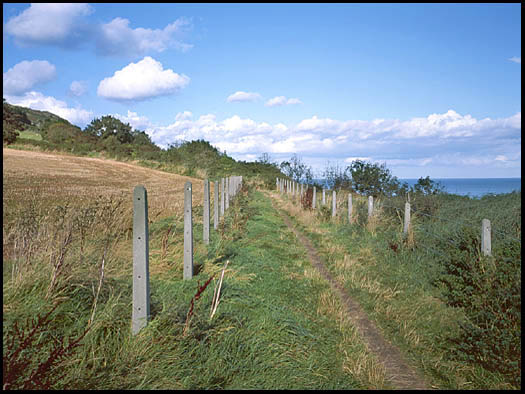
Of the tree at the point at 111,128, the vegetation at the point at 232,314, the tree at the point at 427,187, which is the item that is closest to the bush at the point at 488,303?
the vegetation at the point at 232,314

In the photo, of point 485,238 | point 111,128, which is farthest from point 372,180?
point 111,128

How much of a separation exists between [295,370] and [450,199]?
40.6 ft

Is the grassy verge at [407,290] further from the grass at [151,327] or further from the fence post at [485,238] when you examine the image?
the fence post at [485,238]

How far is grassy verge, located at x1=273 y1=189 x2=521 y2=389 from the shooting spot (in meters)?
3.68

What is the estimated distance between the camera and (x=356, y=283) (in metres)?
6.33

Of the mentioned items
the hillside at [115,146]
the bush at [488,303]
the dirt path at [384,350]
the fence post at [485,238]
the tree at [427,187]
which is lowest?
the dirt path at [384,350]

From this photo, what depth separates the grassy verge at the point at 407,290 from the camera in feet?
12.1

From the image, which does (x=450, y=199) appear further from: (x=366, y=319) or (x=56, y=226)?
(x=56, y=226)

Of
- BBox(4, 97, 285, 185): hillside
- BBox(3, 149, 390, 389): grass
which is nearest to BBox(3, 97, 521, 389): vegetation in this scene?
BBox(3, 149, 390, 389): grass

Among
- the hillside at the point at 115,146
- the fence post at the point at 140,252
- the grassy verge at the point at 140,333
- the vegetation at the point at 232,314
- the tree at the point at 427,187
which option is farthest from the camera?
the hillside at the point at 115,146

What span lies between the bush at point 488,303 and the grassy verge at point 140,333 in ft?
4.00

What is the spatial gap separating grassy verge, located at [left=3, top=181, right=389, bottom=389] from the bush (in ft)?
4.00

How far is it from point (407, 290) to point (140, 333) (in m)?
4.67

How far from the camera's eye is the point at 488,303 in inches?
182
